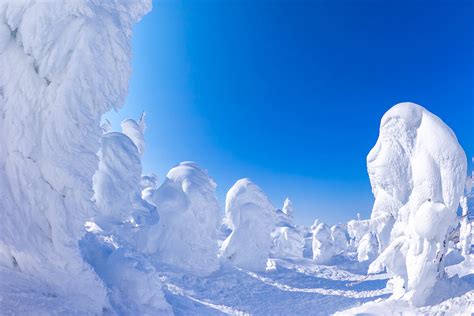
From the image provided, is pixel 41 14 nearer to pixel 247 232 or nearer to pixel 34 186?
pixel 34 186

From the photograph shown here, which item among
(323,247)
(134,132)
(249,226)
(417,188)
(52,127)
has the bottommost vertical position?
(52,127)

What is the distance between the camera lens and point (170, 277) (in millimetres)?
20750

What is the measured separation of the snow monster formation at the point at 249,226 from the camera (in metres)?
26.0

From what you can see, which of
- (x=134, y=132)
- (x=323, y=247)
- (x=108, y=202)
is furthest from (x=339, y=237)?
(x=108, y=202)

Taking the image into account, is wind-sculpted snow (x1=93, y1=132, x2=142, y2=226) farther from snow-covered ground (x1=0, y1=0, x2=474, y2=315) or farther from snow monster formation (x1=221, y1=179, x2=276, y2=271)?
snow monster formation (x1=221, y1=179, x2=276, y2=271)

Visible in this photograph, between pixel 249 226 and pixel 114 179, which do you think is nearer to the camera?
pixel 114 179

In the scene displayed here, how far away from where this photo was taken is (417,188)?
1339 centimetres

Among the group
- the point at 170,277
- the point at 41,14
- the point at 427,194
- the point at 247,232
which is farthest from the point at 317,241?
the point at 41,14

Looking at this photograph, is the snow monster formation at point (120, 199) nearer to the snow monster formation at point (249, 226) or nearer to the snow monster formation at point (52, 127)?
the snow monster formation at point (52, 127)

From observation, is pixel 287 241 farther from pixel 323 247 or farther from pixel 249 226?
pixel 249 226

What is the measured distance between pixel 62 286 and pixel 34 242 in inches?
56.1

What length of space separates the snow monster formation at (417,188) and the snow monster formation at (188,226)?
12212mm

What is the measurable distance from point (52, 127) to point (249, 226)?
19032mm

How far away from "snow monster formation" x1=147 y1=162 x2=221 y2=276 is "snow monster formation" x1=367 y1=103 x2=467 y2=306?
12212 millimetres
